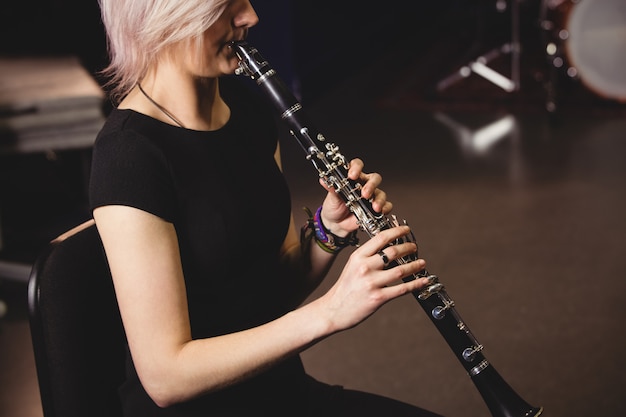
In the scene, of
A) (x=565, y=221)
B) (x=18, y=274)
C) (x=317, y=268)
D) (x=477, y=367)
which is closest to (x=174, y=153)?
(x=317, y=268)

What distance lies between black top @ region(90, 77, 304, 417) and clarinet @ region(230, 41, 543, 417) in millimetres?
115

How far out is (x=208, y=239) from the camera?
117 centimetres

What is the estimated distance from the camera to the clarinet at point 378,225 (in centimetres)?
117

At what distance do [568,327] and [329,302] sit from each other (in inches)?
65.7

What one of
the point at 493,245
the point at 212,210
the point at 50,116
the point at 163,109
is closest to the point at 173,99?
the point at 163,109

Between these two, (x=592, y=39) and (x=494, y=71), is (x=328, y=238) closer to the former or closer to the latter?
(x=592, y=39)

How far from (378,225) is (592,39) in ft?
11.5

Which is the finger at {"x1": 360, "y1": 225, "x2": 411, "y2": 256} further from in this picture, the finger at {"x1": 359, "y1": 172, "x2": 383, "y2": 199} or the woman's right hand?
the finger at {"x1": 359, "y1": 172, "x2": 383, "y2": 199}

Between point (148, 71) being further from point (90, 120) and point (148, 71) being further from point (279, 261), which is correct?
point (90, 120)

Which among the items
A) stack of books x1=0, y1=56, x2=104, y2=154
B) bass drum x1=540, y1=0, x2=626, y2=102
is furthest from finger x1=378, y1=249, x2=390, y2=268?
bass drum x1=540, y1=0, x2=626, y2=102

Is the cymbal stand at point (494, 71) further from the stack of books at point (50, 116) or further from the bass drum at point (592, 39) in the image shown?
the stack of books at point (50, 116)

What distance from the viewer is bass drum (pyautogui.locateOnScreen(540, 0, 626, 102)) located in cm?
421

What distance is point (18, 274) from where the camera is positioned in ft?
9.14

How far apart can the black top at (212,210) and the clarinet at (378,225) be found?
0.38 ft
